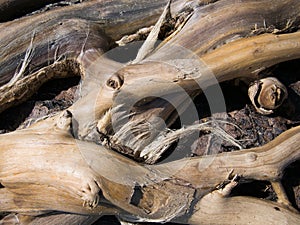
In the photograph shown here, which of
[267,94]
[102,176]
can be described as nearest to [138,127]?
[102,176]

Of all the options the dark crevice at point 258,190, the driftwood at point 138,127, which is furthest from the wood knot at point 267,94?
the dark crevice at point 258,190

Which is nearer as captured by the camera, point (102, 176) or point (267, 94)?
point (102, 176)

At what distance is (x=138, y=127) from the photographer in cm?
197

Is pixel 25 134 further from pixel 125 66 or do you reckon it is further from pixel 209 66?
pixel 209 66

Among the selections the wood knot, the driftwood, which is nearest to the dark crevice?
the driftwood

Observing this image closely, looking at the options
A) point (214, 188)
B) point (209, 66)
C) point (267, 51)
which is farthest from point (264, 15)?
point (214, 188)

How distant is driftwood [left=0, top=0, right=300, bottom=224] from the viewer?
186 cm

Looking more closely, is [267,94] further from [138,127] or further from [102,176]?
[102,176]

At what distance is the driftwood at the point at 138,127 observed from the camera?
6.10ft

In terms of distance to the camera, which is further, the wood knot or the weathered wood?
the wood knot

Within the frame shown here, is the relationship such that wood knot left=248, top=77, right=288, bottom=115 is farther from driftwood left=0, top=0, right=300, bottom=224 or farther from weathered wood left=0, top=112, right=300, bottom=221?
weathered wood left=0, top=112, right=300, bottom=221

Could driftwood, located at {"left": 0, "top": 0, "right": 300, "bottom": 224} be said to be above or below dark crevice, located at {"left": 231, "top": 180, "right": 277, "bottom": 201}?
above

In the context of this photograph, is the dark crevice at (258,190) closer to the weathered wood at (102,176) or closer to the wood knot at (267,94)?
the weathered wood at (102,176)

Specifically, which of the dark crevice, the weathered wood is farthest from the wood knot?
the dark crevice
